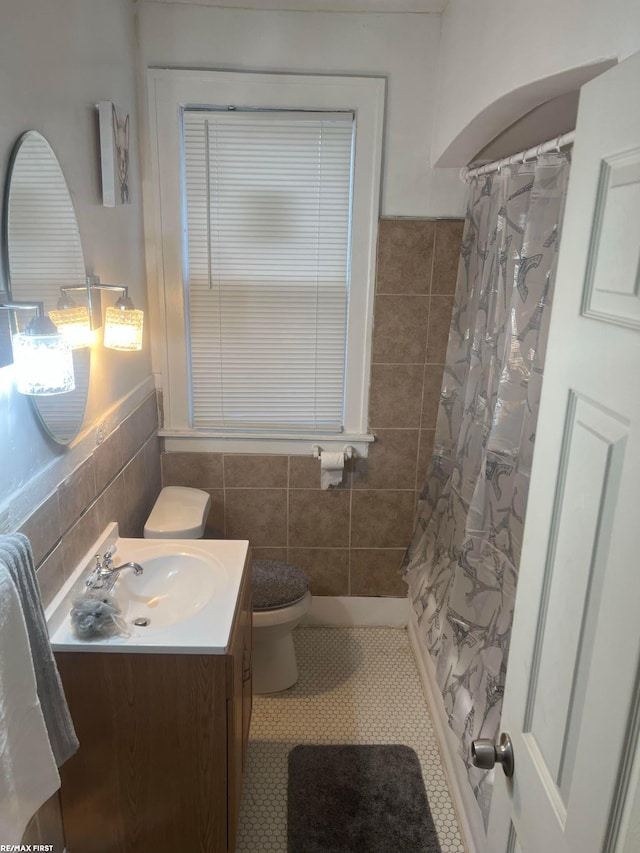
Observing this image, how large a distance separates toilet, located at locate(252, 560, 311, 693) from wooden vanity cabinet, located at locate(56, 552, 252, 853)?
0.71 metres

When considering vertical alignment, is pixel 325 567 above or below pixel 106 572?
below

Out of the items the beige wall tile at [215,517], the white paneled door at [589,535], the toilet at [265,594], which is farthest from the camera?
the beige wall tile at [215,517]

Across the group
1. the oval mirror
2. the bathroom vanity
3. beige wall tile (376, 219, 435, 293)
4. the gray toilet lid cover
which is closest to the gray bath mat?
the bathroom vanity

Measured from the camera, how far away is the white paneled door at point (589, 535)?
751 mm

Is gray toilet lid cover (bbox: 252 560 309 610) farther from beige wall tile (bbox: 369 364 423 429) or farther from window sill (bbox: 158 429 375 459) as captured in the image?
beige wall tile (bbox: 369 364 423 429)

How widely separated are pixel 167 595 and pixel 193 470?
0.97 metres

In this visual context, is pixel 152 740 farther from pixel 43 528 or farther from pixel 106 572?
pixel 43 528

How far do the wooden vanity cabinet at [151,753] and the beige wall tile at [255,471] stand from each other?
3.96ft

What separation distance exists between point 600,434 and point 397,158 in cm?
203

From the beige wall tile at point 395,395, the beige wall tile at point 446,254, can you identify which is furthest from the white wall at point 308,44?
the beige wall tile at point 395,395

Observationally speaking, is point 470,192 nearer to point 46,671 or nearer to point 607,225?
point 607,225

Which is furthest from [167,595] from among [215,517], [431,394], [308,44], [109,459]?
[308,44]

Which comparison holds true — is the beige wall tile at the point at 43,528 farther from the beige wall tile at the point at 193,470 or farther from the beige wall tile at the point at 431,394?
the beige wall tile at the point at 431,394

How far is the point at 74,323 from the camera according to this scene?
1.60m
